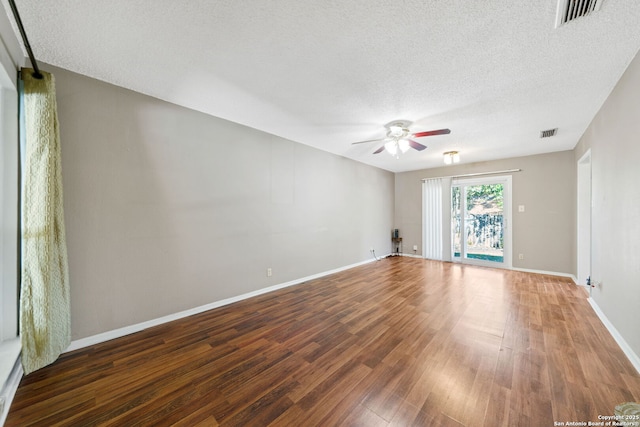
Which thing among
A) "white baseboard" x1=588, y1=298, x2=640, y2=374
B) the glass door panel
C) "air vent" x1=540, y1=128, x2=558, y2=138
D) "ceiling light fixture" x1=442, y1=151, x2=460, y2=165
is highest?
"air vent" x1=540, y1=128, x2=558, y2=138

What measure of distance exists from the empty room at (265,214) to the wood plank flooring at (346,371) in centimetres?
2

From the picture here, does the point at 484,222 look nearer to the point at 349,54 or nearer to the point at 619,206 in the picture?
the point at 619,206

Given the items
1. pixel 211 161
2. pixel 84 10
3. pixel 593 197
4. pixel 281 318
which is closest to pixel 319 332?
pixel 281 318

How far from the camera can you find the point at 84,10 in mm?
1534

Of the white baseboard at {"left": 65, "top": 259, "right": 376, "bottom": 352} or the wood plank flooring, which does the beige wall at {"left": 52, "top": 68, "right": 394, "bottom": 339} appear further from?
the wood plank flooring

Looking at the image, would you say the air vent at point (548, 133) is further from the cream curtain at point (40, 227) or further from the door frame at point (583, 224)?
the cream curtain at point (40, 227)

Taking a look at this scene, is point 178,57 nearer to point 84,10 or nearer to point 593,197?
point 84,10

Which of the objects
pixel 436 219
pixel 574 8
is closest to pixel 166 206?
pixel 574 8

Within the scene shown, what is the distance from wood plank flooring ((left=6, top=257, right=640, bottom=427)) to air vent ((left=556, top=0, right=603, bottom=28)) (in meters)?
2.52

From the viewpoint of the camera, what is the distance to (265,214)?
367cm

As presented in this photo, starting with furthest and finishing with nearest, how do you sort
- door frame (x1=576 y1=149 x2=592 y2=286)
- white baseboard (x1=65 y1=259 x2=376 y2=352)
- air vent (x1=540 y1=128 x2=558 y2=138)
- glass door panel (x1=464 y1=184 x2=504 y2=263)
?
glass door panel (x1=464 y1=184 x2=504 y2=263) → door frame (x1=576 y1=149 x2=592 y2=286) → air vent (x1=540 y1=128 x2=558 y2=138) → white baseboard (x1=65 y1=259 x2=376 y2=352)

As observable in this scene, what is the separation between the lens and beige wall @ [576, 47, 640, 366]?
1.94 metres

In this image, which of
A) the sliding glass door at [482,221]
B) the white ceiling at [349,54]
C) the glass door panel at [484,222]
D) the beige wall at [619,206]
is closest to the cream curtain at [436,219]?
the sliding glass door at [482,221]

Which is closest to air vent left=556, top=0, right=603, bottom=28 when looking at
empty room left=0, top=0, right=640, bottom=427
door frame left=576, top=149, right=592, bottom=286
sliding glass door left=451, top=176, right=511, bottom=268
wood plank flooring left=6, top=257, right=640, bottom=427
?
empty room left=0, top=0, right=640, bottom=427
